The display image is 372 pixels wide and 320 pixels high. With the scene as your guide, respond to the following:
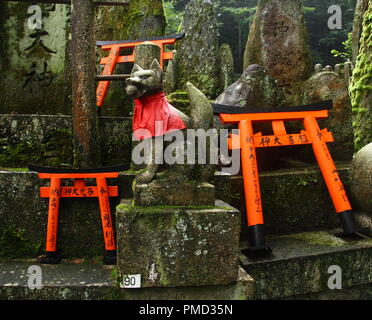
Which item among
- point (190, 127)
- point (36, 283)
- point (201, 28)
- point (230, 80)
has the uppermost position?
point (201, 28)

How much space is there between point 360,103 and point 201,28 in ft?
12.6

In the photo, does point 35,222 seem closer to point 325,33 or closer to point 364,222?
point 364,222

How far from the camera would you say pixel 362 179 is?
4.42 m

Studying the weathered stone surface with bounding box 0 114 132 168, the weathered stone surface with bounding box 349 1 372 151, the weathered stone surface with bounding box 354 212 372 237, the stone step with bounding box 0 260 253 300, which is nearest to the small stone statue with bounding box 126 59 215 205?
the stone step with bounding box 0 260 253 300

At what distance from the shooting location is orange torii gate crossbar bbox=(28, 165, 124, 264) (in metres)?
3.35

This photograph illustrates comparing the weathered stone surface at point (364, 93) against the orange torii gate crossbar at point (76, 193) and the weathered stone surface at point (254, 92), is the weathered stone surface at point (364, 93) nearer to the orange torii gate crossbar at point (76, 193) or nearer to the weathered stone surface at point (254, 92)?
the weathered stone surface at point (254, 92)

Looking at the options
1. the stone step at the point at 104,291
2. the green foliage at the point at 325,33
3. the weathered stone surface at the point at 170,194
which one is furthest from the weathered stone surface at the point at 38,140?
the green foliage at the point at 325,33

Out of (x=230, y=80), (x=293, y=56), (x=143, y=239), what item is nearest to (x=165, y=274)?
(x=143, y=239)

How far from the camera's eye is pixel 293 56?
5.89m

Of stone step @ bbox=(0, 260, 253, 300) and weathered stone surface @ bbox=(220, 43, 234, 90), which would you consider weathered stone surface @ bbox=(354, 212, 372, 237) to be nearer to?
stone step @ bbox=(0, 260, 253, 300)

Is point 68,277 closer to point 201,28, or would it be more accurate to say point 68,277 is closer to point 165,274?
point 165,274

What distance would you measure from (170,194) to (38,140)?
2060 millimetres

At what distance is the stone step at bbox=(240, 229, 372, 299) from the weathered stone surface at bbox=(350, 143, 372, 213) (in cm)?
56

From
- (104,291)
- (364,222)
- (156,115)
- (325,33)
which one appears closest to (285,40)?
(364,222)
